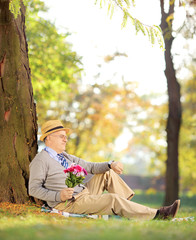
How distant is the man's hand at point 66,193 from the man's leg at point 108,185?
785 mm

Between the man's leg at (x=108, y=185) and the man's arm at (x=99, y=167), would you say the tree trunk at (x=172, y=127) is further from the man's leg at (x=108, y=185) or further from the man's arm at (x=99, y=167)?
the man's arm at (x=99, y=167)

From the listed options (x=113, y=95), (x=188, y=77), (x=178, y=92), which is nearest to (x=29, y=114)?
(x=178, y=92)

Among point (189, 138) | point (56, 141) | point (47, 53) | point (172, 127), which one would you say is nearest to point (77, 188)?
point (56, 141)

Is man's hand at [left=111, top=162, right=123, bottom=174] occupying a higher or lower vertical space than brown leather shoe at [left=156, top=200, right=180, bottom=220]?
higher

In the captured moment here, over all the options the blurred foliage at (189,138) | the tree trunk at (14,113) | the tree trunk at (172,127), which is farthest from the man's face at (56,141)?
the blurred foliage at (189,138)

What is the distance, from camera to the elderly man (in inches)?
203

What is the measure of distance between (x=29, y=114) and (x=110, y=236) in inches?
140

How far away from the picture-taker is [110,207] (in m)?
5.13

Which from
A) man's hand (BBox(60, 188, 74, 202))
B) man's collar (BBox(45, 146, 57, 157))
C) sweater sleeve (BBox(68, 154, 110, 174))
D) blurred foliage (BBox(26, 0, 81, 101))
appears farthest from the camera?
blurred foliage (BBox(26, 0, 81, 101))

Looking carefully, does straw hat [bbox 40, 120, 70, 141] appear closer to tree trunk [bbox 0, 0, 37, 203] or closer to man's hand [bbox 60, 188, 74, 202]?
tree trunk [bbox 0, 0, 37, 203]

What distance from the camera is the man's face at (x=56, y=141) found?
5602mm

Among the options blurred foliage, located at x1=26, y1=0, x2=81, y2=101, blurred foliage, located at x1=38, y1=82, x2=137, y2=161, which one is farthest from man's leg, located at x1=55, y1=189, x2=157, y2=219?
blurred foliage, located at x1=38, y1=82, x2=137, y2=161

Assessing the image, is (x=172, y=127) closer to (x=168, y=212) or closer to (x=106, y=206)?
(x=168, y=212)

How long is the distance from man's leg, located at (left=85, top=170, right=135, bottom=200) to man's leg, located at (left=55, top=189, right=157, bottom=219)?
52 centimetres
